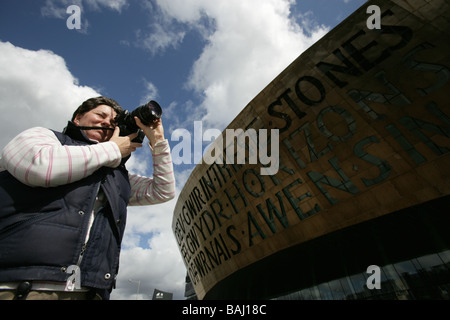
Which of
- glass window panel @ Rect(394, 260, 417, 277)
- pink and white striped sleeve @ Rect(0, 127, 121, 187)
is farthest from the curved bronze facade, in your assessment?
pink and white striped sleeve @ Rect(0, 127, 121, 187)

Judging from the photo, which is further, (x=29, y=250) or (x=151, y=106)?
(x=151, y=106)

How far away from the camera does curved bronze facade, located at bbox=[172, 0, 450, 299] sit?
793cm

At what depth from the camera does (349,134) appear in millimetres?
9422

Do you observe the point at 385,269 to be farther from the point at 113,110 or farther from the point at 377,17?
the point at 113,110

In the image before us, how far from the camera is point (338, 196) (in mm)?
9781

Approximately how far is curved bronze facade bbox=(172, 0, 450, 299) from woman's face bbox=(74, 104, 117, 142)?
952cm

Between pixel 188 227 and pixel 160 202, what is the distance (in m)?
16.6

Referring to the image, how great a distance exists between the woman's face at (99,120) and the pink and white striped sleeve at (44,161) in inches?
22.4

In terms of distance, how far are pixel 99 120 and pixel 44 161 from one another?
1.00 meters

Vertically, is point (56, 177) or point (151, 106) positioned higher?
point (151, 106)

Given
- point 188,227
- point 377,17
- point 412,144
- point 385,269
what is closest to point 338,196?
point 412,144

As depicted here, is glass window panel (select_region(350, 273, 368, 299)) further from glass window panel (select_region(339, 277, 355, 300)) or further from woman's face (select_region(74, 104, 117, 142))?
woman's face (select_region(74, 104, 117, 142))

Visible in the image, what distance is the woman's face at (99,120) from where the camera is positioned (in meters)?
2.16
